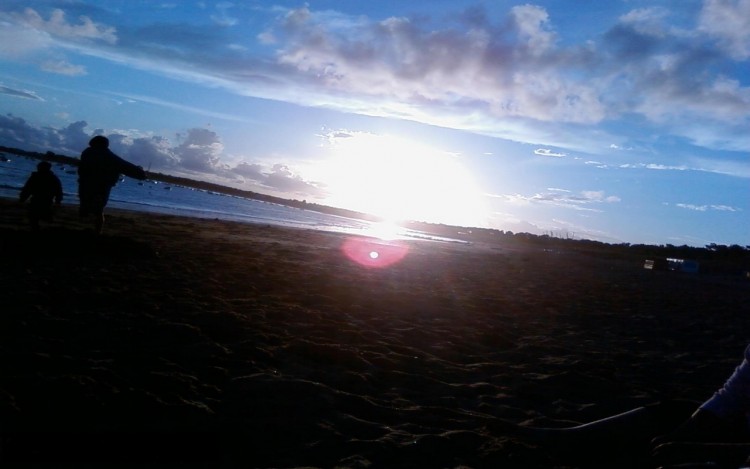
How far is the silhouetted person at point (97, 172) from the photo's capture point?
11.2 meters

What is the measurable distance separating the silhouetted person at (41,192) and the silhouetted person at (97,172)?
1128mm

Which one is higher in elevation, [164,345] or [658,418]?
[658,418]

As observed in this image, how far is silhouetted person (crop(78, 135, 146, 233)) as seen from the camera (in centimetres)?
1119

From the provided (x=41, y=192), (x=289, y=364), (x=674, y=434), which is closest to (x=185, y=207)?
(x=41, y=192)

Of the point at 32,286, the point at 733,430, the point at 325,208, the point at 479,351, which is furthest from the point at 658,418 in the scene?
the point at 325,208

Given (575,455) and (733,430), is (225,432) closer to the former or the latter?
(575,455)

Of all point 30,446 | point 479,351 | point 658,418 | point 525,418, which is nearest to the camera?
point 30,446

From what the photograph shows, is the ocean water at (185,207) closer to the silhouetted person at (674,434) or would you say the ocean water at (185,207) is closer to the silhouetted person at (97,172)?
the silhouetted person at (97,172)

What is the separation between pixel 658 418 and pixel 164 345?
4.60 m

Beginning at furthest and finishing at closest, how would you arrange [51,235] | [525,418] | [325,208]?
[325,208] → [51,235] → [525,418]

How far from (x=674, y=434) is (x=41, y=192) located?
12.1 meters

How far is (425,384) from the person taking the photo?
19.4 feet

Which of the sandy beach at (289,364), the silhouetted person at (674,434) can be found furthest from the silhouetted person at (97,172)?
the silhouetted person at (674,434)

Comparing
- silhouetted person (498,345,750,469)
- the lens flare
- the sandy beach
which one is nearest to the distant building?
the lens flare
